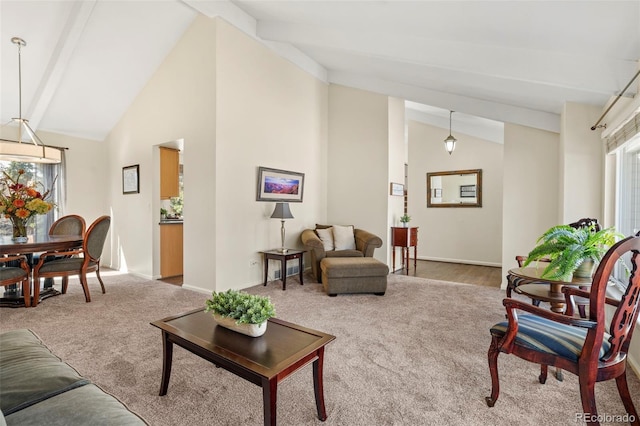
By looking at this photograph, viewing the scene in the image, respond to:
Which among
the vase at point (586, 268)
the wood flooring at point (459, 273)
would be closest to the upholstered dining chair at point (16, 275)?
the wood flooring at point (459, 273)

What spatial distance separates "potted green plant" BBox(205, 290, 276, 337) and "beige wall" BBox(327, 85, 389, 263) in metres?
3.84

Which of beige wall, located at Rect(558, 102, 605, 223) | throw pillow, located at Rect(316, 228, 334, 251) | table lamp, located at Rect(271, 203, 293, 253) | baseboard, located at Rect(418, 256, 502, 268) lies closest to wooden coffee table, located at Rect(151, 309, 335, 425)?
table lamp, located at Rect(271, 203, 293, 253)

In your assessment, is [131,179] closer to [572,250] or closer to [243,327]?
[243,327]

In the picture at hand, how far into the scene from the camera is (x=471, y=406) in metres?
1.76

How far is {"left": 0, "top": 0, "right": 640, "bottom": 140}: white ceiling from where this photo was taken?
2.41 m

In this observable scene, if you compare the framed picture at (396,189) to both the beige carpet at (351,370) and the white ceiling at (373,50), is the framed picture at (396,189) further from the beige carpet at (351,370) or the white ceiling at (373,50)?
the beige carpet at (351,370)

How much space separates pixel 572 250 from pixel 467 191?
4723 millimetres

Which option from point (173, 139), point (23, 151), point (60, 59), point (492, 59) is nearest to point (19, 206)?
point (23, 151)

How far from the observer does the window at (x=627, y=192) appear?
109 inches

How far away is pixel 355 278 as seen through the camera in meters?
3.95

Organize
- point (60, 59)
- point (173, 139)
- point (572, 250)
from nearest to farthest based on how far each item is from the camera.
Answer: point (572, 250), point (60, 59), point (173, 139)

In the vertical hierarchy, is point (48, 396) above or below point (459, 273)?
above

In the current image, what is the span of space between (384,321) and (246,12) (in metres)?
4.18

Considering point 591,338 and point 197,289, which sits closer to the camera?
point 591,338
